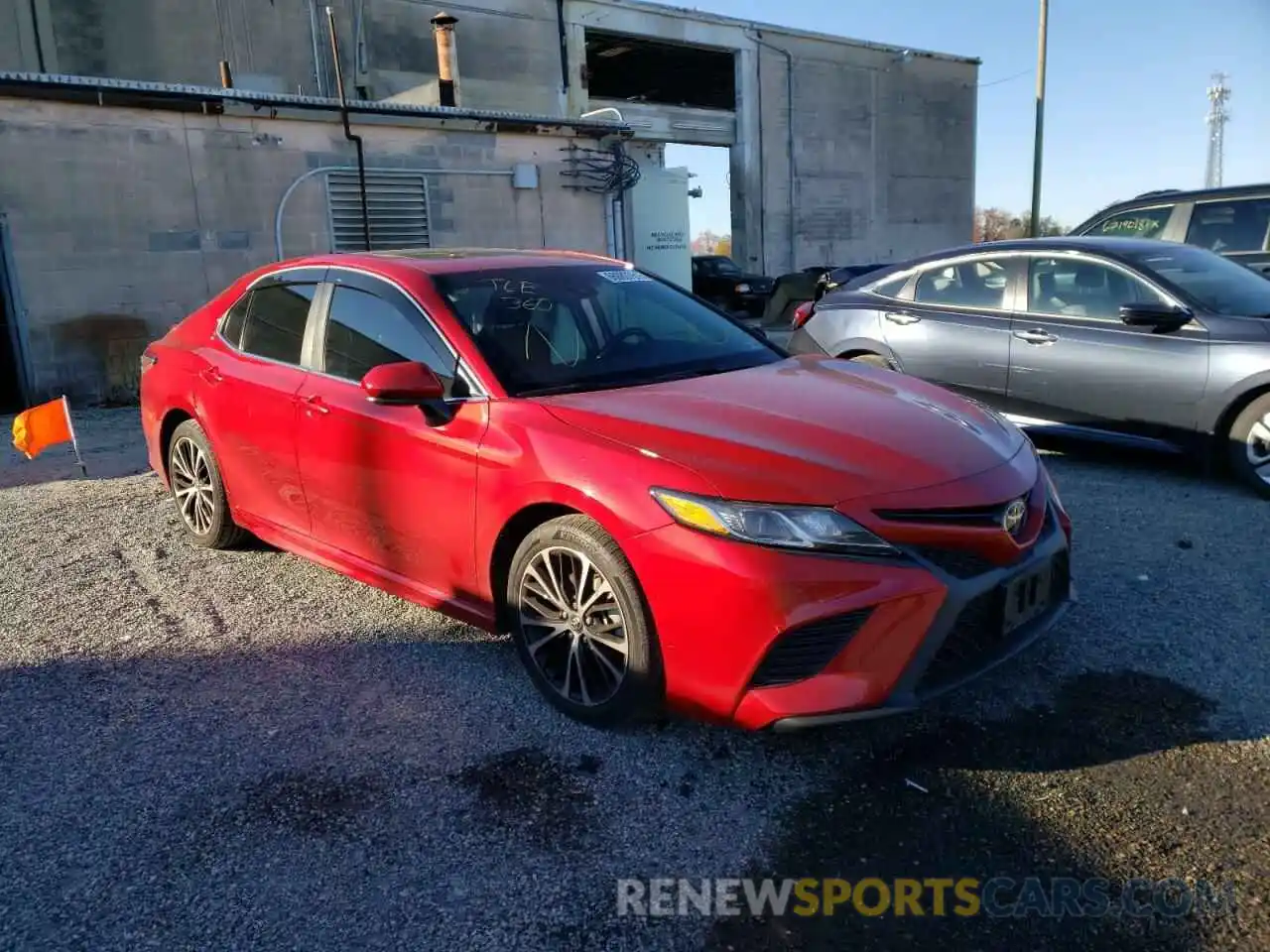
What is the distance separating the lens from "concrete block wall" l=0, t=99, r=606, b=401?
1037cm

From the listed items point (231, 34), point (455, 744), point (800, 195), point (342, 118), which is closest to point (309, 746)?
point (455, 744)

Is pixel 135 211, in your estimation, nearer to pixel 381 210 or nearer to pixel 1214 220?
pixel 381 210

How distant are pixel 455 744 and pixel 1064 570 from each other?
2039 mm

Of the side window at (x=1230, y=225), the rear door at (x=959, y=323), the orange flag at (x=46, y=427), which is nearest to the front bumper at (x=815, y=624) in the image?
the rear door at (x=959, y=323)

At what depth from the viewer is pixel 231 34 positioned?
19.7 m

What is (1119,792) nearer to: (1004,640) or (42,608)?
(1004,640)

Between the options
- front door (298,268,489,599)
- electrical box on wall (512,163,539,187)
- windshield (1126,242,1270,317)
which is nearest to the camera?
front door (298,268,489,599)

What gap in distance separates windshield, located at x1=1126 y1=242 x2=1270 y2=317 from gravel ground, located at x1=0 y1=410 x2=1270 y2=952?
2.06 meters

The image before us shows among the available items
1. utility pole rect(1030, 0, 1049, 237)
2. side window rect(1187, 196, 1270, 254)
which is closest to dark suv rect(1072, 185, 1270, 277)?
side window rect(1187, 196, 1270, 254)

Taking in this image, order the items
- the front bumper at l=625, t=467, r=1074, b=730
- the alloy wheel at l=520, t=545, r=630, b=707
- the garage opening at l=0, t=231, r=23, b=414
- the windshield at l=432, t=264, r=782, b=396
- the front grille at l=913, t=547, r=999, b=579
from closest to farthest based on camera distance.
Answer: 1. the front bumper at l=625, t=467, r=1074, b=730
2. the front grille at l=913, t=547, r=999, b=579
3. the alloy wheel at l=520, t=545, r=630, b=707
4. the windshield at l=432, t=264, r=782, b=396
5. the garage opening at l=0, t=231, r=23, b=414

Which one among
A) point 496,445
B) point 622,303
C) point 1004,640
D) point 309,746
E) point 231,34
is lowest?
point 309,746

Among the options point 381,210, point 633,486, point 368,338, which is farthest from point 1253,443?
point 381,210

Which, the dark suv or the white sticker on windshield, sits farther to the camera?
the dark suv

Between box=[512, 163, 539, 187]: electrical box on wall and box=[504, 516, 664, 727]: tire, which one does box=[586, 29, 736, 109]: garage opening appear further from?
box=[504, 516, 664, 727]: tire
